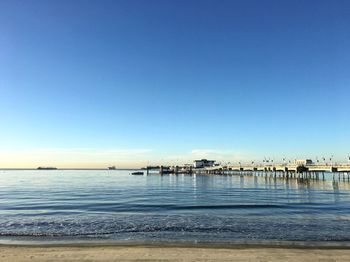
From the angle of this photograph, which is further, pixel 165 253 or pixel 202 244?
pixel 202 244

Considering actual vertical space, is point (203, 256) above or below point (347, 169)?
below

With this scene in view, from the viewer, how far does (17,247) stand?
63.2 ft

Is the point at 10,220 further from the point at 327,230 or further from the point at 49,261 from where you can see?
the point at 327,230

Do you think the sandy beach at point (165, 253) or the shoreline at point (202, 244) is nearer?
the sandy beach at point (165, 253)

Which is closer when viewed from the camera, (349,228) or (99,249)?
(99,249)

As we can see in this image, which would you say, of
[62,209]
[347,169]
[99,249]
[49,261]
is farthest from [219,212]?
[347,169]

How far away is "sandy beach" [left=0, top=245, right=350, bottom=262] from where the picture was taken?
15.9 meters

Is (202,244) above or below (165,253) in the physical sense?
below

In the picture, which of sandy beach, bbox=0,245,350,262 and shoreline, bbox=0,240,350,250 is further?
shoreline, bbox=0,240,350,250

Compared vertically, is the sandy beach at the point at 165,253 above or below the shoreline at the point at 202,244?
above

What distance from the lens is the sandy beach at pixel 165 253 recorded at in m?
15.9

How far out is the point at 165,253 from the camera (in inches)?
671

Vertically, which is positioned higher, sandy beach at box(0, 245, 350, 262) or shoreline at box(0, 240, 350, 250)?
sandy beach at box(0, 245, 350, 262)

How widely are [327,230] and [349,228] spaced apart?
74.1 inches
